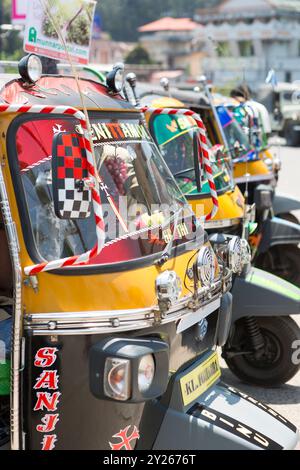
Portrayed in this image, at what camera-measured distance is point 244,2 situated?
3095 inches

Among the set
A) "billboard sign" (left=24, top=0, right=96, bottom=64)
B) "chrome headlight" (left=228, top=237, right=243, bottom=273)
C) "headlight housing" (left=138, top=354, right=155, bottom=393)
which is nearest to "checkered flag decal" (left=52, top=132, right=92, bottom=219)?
"headlight housing" (left=138, top=354, right=155, bottom=393)

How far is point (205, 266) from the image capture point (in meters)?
4.12

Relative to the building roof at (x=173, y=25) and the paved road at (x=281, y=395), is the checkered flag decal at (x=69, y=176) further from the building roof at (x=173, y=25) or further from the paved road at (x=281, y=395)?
the building roof at (x=173, y=25)

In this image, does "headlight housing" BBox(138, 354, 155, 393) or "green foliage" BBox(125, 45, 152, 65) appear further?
"green foliage" BBox(125, 45, 152, 65)

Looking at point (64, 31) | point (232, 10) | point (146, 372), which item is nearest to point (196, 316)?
point (146, 372)

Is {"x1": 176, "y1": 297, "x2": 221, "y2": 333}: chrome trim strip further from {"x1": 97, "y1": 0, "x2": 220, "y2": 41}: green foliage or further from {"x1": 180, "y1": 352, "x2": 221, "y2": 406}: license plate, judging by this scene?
{"x1": 97, "y1": 0, "x2": 220, "y2": 41}: green foliage

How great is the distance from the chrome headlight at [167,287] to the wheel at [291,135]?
94.6 ft

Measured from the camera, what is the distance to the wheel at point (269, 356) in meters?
6.02

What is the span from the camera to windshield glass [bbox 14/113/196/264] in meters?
3.66

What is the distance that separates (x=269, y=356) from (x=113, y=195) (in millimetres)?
2733

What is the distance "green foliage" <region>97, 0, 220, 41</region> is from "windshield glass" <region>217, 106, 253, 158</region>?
5.67 ft

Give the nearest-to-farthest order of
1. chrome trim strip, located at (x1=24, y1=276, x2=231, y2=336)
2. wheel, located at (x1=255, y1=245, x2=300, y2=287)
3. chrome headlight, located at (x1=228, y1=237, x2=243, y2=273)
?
chrome trim strip, located at (x1=24, y1=276, x2=231, y2=336)
chrome headlight, located at (x1=228, y1=237, x2=243, y2=273)
wheel, located at (x1=255, y1=245, x2=300, y2=287)

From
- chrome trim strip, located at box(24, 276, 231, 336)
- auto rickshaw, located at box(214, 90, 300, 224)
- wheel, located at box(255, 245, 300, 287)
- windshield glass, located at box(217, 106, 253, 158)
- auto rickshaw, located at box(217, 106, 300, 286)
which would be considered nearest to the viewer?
chrome trim strip, located at box(24, 276, 231, 336)
